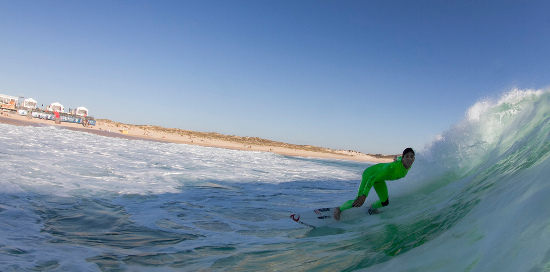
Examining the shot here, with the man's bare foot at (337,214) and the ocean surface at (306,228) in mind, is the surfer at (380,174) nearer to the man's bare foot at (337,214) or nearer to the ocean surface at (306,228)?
the man's bare foot at (337,214)

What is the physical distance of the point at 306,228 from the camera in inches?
230

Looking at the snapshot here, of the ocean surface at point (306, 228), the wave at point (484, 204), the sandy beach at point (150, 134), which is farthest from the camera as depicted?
the sandy beach at point (150, 134)

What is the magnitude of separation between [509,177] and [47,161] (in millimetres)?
11761

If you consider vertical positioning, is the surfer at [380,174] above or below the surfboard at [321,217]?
above

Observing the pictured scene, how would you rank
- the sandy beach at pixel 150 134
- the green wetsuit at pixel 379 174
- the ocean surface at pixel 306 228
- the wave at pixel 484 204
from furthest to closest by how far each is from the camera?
the sandy beach at pixel 150 134 → the green wetsuit at pixel 379 174 → the ocean surface at pixel 306 228 → the wave at pixel 484 204

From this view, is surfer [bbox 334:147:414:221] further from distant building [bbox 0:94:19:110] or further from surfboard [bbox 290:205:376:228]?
distant building [bbox 0:94:19:110]

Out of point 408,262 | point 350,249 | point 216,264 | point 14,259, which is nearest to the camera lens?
point 408,262

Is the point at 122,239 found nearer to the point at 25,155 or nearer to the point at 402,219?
the point at 402,219

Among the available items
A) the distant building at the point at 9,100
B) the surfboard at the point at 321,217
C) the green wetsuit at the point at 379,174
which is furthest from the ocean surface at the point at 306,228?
the distant building at the point at 9,100

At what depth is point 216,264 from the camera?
3875 mm

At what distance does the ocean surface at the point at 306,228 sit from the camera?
2.59m

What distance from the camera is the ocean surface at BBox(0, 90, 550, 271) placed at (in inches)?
102

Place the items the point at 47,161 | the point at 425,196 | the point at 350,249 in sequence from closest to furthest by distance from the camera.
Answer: the point at 350,249, the point at 425,196, the point at 47,161

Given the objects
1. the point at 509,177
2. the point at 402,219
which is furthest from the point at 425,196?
the point at 509,177
